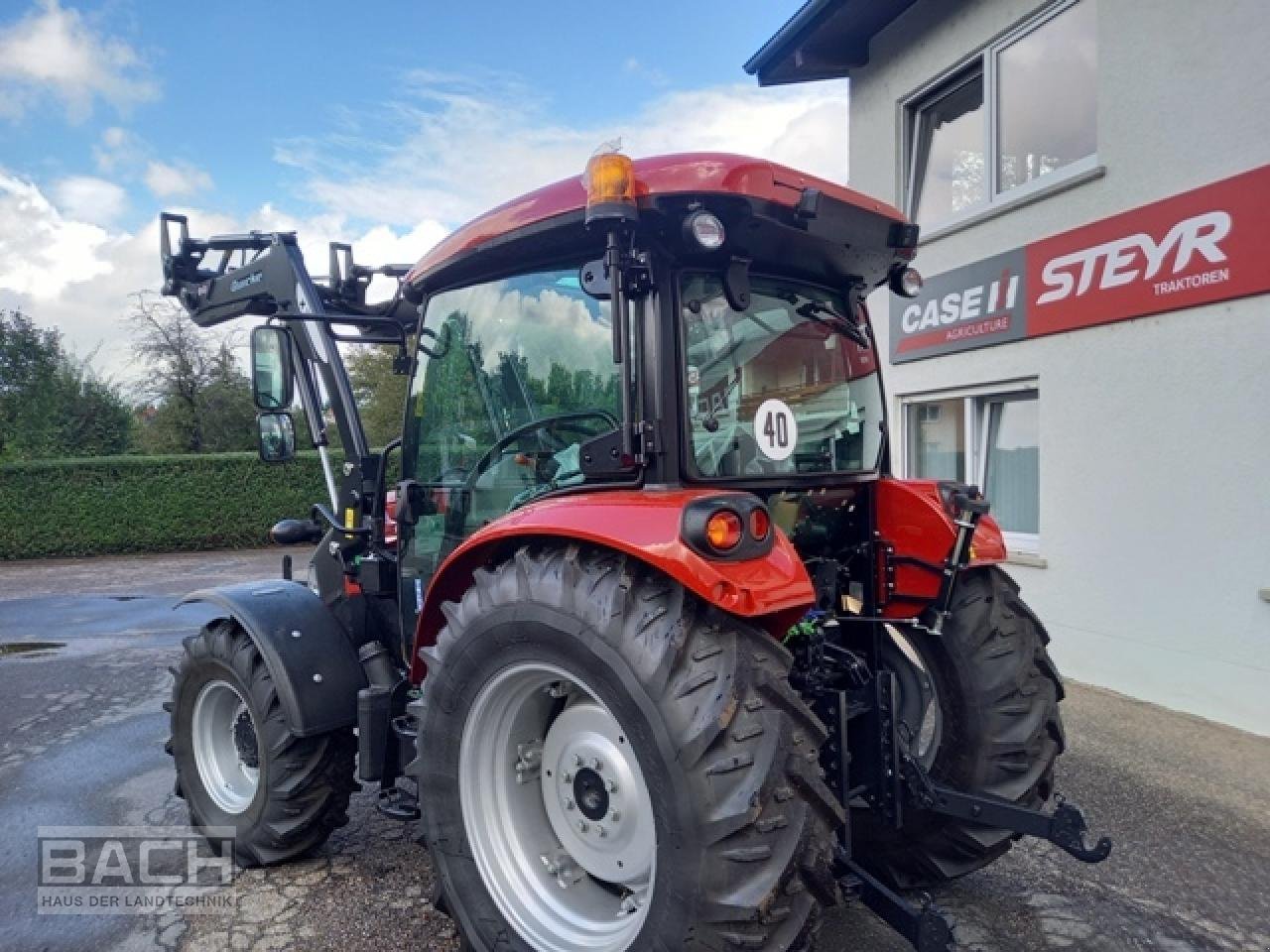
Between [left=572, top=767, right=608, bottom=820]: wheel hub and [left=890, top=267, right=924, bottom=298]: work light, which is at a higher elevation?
[left=890, top=267, right=924, bottom=298]: work light

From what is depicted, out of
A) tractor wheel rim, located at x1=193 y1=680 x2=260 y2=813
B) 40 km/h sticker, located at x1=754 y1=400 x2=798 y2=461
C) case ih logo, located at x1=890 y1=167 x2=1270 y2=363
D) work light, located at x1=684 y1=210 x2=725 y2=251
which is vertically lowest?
tractor wheel rim, located at x1=193 y1=680 x2=260 y2=813

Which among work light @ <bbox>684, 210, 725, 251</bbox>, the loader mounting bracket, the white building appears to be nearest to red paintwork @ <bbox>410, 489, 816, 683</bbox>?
work light @ <bbox>684, 210, 725, 251</bbox>

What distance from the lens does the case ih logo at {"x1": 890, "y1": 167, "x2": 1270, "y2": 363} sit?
4695 millimetres

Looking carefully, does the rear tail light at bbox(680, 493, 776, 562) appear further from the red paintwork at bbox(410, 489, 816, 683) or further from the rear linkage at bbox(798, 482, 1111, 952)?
the rear linkage at bbox(798, 482, 1111, 952)

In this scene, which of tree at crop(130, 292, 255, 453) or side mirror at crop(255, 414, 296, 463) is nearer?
side mirror at crop(255, 414, 296, 463)

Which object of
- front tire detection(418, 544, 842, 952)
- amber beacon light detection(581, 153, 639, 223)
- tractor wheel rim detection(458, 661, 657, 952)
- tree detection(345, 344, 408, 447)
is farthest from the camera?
tree detection(345, 344, 408, 447)

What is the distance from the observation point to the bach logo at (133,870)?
303 cm

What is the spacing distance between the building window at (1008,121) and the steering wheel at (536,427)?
4745 millimetres

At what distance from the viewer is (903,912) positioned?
6.92ft

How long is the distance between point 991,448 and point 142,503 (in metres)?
15.2

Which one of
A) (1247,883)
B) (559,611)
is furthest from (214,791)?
(1247,883)

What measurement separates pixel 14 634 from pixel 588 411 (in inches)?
341

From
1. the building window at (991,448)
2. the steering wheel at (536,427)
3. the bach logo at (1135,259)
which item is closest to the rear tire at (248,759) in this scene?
the steering wheel at (536,427)

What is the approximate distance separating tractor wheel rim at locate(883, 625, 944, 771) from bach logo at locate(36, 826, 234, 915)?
252 centimetres
